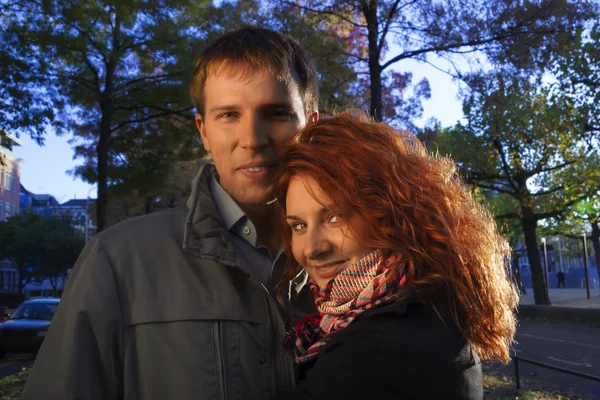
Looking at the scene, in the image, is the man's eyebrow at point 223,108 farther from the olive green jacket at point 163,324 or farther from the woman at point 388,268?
the olive green jacket at point 163,324

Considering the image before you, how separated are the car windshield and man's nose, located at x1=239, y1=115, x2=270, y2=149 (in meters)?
15.6

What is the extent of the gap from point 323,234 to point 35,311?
54.3 ft

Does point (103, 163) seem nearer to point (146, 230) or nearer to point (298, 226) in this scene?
point (146, 230)

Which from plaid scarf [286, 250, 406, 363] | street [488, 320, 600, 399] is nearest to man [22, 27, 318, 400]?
plaid scarf [286, 250, 406, 363]

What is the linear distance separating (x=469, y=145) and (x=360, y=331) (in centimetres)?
2478

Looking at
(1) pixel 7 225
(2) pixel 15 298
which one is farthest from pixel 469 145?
(1) pixel 7 225

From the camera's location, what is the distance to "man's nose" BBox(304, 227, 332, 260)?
6.57 feet

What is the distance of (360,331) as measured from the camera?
1683 mm

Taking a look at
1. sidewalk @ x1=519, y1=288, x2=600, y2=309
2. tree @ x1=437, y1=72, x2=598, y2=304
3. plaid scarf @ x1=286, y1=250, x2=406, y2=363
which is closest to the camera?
plaid scarf @ x1=286, y1=250, x2=406, y2=363

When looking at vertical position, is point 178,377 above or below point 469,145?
below

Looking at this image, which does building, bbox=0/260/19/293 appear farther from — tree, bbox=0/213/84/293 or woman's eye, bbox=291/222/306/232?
woman's eye, bbox=291/222/306/232

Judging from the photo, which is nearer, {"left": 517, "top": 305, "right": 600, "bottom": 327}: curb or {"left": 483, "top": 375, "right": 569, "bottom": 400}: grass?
{"left": 483, "top": 375, "right": 569, "bottom": 400}: grass

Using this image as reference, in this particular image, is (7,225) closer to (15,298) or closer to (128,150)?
(15,298)

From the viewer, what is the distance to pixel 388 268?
1.85 m
